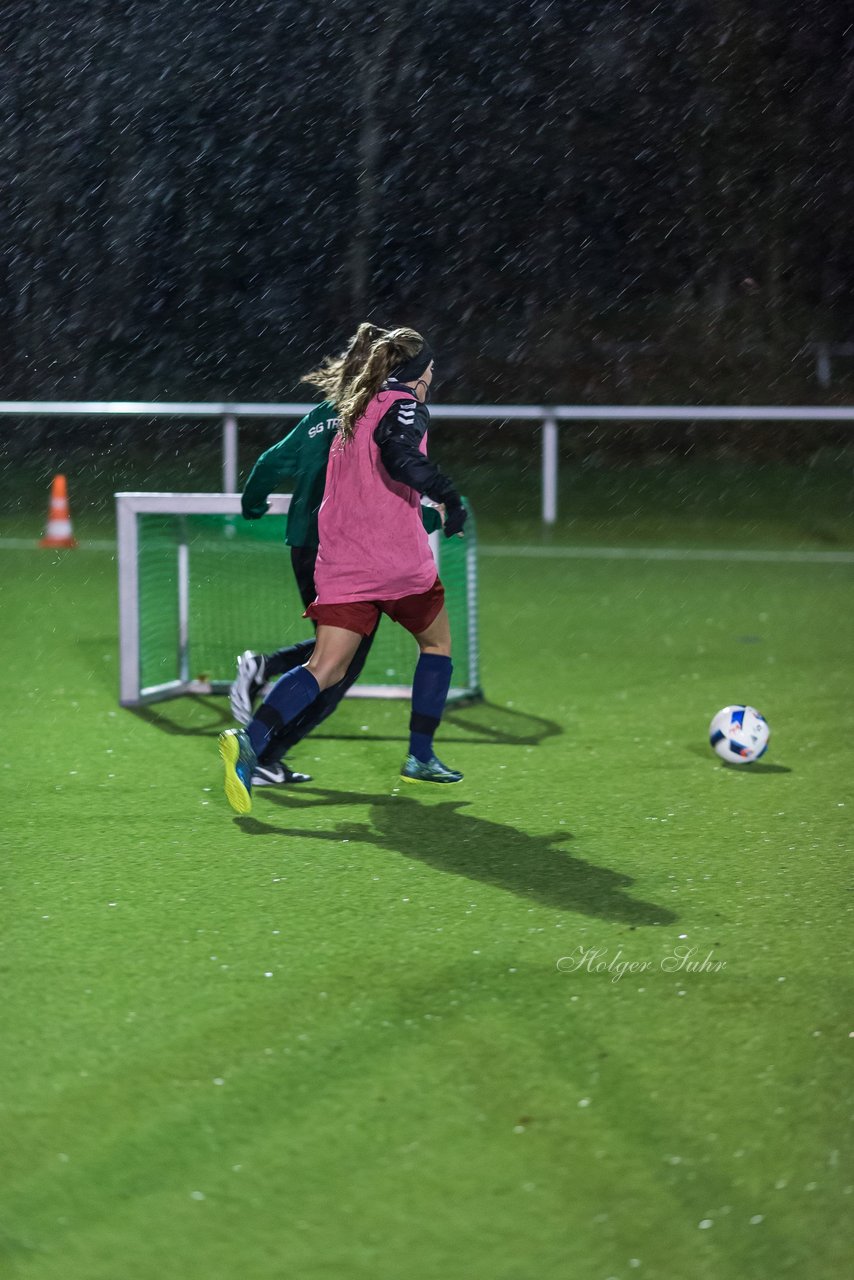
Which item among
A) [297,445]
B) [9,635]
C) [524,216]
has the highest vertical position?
[524,216]

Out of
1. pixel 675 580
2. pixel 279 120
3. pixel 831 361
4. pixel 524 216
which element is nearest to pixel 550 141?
pixel 524 216

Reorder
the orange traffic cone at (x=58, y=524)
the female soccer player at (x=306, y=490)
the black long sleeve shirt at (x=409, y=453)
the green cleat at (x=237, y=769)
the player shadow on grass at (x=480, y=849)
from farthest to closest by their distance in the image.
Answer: the orange traffic cone at (x=58, y=524) → the female soccer player at (x=306, y=490) → the black long sleeve shirt at (x=409, y=453) → the green cleat at (x=237, y=769) → the player shadow on grass at (x=480, y=849)

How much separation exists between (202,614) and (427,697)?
3.72m

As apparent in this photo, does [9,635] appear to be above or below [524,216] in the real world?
below

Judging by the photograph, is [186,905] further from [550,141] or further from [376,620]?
[550,141]

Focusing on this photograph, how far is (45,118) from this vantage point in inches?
1150

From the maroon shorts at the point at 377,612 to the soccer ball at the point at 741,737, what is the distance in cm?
130

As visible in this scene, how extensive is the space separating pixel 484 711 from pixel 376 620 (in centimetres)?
179

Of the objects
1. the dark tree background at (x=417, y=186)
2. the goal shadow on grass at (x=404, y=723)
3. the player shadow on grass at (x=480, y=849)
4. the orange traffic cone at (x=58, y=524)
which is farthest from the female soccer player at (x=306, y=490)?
the dark tree background at (x=417, y=186)

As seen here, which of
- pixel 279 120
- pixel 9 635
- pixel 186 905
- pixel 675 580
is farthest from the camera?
pixel 279 120

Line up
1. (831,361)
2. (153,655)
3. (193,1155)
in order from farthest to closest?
1. (831,361)
2. (153,655)
3. (193,1155)

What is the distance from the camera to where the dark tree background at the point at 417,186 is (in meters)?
29.2

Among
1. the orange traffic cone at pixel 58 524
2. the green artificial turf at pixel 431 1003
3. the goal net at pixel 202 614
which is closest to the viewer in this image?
the green artificial turf at pixel 431 1003

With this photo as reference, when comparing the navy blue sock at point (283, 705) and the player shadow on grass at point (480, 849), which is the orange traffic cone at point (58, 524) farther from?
the navy blue sock at point (283, 705)
